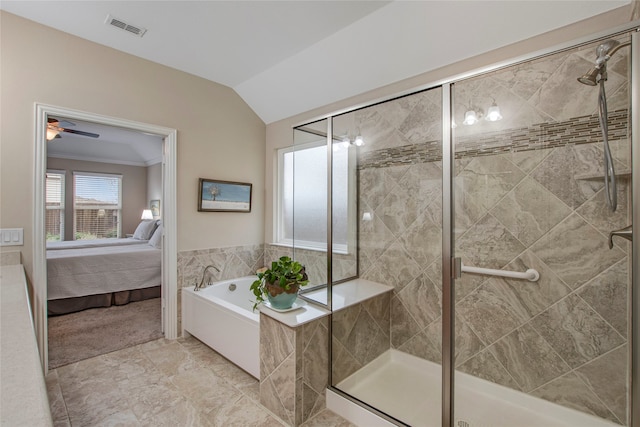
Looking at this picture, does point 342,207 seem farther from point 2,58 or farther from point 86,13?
point 2,58

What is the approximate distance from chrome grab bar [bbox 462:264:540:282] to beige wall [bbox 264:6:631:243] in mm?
1213

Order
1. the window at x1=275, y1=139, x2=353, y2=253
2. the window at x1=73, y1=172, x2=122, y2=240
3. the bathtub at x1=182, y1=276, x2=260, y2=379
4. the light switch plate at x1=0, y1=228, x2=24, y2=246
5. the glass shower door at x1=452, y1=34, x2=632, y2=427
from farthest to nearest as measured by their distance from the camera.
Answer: the window at x1=73, y1=172, x2=122, y2=240
the window at x1=275, y1=139, x2=353, y2=253
the bathtub at x1=182, y1=276, x2=260, y2=379
the light switch plate at x1=0, y1=228, x2=24, y2=246
the glass shower door at x1=452, y1=34, x2=632, y2=427

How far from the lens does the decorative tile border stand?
1454 millimetres

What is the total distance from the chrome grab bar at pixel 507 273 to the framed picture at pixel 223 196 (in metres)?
2.47

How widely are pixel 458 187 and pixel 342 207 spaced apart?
37.7 inches

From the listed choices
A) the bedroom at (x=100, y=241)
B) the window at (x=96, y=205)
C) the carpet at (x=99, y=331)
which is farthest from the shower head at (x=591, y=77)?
the window at (x=96, y=205)

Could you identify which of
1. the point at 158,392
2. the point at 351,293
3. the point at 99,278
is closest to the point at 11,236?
the point at 158,392

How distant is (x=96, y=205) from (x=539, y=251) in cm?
821

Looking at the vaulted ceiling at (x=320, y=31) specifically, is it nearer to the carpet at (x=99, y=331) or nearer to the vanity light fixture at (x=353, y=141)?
the vanity light fixture at (x=353, y=141)

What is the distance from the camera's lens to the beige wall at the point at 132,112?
7.08ft

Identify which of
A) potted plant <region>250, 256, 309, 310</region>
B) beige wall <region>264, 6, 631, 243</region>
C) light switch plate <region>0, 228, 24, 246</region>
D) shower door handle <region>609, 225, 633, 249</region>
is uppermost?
beige wall <region>264, 6, 631, 243</region>

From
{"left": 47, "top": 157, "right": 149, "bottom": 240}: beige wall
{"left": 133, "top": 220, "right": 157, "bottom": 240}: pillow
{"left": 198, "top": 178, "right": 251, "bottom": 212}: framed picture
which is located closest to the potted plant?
{"left": 198, "top": 178, "right": 251, "bottom": 212}: framed picture

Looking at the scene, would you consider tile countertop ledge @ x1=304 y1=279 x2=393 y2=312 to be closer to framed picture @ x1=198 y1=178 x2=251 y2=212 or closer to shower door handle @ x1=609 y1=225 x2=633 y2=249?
shower door handle @ x1=609 y1=225 x2=633 y2=249

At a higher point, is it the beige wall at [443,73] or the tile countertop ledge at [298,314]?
the beige wall at [443,73]
